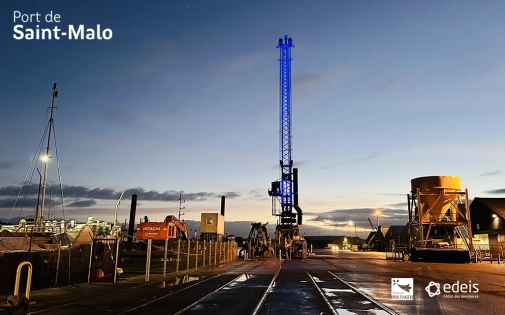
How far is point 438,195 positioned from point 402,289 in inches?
1254

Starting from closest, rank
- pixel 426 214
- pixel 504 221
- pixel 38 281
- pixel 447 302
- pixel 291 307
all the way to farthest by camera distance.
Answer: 1. pixel 291 307
2. pixel 447 302
3. pixel 38 281
4. pixel 426 214
5. pixel 504 221

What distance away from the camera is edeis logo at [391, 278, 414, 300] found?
12855 millimetres

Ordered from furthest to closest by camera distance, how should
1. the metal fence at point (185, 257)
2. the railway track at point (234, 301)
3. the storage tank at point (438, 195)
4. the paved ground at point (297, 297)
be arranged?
the storage tank at point (438, 195)
the metal fence at point (185, 257)
the paved ground at point (297, 297)
the railway track at point (234, 301)

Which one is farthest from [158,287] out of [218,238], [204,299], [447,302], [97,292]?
[218,238]

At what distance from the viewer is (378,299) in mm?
12297

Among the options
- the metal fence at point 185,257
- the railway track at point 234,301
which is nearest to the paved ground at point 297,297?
the railway track at point 234,301

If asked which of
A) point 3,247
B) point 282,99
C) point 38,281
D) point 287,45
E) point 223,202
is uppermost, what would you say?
point 287,45

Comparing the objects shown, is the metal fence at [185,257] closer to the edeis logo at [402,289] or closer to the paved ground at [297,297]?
the paved ground at [297,297]

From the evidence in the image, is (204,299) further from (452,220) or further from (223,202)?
(223,202)

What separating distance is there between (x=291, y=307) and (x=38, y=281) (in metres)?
12.7

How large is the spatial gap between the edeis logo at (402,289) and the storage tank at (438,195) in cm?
2805

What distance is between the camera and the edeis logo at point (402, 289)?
1286 centimetres

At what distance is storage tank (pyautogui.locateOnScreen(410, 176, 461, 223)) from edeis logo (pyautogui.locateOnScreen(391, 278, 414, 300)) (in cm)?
2805

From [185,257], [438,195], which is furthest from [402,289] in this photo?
[438,195]
